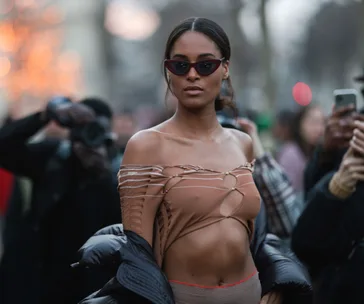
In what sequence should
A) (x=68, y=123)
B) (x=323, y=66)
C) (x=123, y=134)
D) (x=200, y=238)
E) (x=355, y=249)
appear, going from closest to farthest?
(x=200, y=238) → (x=355, y=249) → (x=68, y=123) → (x=123, y=134) → (x=323, y=66)

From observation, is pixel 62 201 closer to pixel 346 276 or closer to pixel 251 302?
pixel 346 276

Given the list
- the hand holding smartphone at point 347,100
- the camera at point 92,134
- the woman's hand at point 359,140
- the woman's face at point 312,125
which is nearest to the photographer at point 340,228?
the woman's hand at point 359,140

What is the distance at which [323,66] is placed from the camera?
176 feet

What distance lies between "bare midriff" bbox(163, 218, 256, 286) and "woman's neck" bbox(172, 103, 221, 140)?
0.41 metres

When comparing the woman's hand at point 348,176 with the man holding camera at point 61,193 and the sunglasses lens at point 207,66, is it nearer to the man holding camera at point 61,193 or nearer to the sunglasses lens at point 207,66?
the sunglasses lens at point 207,66

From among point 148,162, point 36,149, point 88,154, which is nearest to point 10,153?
point 36,149

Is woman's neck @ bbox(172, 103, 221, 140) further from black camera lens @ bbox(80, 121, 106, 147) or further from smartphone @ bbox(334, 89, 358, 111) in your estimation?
black camera lens @ bbox(80, 121, 106, 147)

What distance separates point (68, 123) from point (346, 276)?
213 centimetres

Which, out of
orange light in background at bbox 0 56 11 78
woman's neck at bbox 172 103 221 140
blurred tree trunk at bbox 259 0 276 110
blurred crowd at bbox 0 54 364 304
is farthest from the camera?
orange light in background at bbox 0 56 11 78

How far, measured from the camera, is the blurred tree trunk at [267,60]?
852 inches

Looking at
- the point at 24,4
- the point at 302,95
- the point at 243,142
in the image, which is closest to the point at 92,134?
the point at 243,142

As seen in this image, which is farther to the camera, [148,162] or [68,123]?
[68,123]

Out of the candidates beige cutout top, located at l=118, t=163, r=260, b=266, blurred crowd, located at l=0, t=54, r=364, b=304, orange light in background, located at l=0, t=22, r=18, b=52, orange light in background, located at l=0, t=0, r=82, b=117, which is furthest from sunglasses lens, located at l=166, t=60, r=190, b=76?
orange light in background, located at l=0, t=22, r=18, b=52

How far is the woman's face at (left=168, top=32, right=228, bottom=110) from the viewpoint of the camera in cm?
365
